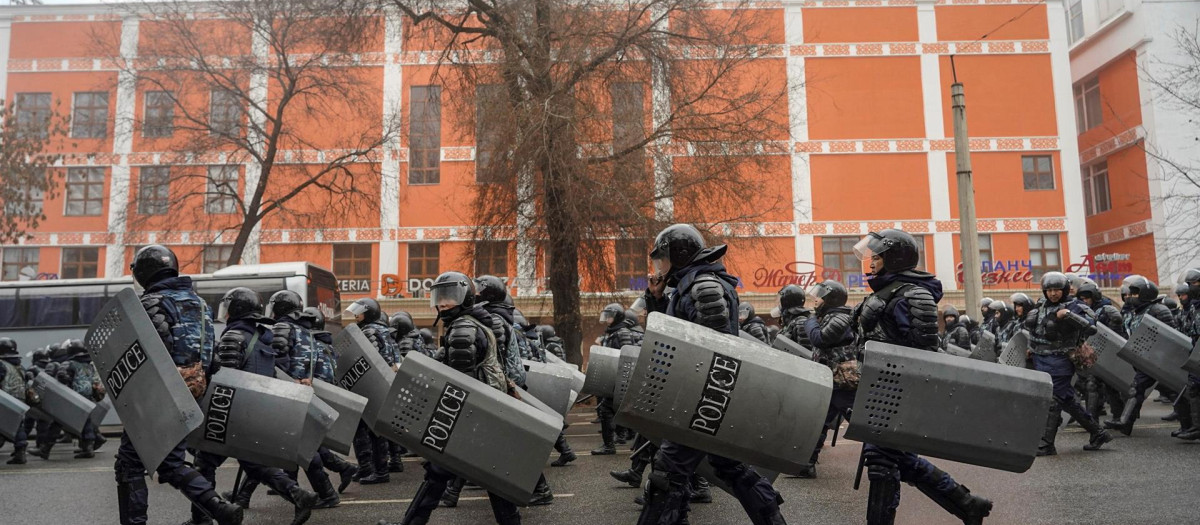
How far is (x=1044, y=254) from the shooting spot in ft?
113

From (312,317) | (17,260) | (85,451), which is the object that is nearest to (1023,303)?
(312,317)

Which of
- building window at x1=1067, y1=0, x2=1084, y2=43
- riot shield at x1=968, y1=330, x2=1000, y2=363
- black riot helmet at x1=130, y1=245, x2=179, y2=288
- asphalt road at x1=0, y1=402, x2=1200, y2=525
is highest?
building window at x1=1067, y1=0, x2=1084, y2=43

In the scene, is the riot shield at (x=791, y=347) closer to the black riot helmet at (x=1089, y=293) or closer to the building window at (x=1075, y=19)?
the black riot helmet at (x=1089, y=293)

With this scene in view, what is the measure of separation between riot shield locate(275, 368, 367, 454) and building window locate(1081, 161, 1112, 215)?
39.5 m

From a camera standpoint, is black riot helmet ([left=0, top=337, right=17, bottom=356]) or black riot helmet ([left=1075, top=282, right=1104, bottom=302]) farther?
black riot helmet ([left=0, top=337, right=17, bottom=356])

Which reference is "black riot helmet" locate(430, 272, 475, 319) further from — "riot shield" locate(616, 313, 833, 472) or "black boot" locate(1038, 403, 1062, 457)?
"black boot" locate(1038, 403, 1062, 457)

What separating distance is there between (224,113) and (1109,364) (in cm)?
2316

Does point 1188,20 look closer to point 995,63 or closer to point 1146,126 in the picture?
point 1146,126

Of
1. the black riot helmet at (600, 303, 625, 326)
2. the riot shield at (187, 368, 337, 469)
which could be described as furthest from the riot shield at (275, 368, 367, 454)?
the black riot helmet at (600, 303, 625, 326)

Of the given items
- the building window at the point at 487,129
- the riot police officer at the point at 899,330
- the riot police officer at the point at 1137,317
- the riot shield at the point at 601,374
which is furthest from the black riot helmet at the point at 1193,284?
the building window at the point at 487,129

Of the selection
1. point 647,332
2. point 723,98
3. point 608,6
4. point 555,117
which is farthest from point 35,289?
point 647,332

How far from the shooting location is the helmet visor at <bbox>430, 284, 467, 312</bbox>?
5.99 metres

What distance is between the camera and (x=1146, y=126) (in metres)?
36.2

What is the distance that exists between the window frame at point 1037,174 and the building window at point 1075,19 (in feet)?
33.0
